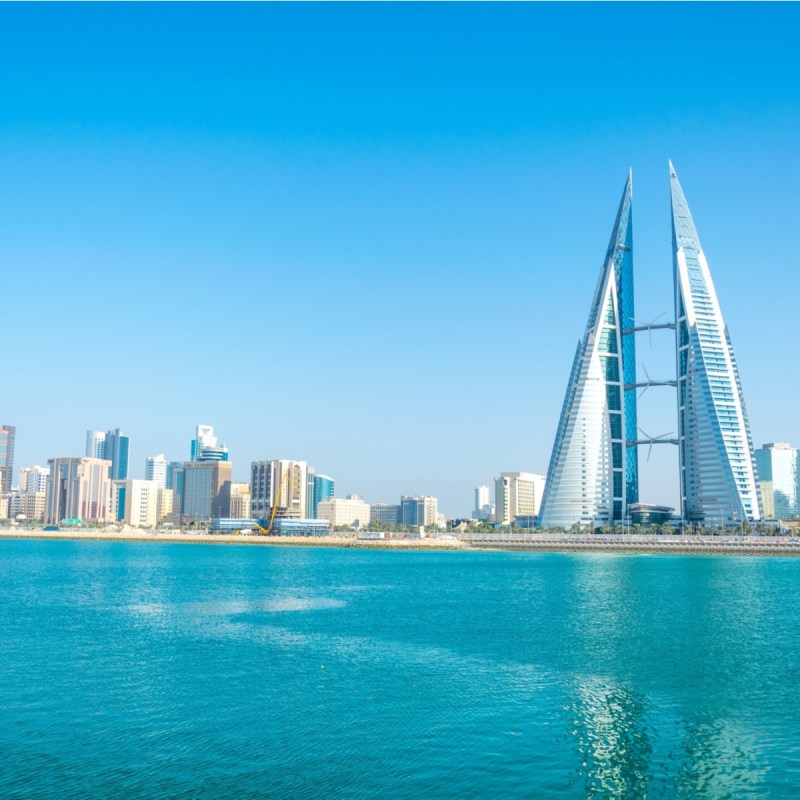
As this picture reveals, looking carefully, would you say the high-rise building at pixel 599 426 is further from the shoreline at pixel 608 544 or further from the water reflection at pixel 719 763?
the water reflection at pixel 719 763

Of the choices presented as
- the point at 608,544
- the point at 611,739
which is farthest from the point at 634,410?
the point at 611,739

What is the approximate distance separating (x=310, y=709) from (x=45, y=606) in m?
36.2

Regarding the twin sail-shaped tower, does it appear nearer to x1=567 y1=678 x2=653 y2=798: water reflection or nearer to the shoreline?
the shoreline

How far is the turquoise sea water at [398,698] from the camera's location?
2262 centimetres

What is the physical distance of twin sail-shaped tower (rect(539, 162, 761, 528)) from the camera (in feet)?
531

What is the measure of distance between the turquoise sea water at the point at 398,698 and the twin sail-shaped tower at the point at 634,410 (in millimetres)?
108047

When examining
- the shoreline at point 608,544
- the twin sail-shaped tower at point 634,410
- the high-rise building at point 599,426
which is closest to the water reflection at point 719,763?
the shoreline at point 608,544

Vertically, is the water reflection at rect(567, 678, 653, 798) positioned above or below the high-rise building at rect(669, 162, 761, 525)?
below

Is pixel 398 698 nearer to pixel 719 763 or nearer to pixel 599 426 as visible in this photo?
pixel 719 763

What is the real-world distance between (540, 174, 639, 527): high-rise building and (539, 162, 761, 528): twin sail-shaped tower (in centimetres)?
23

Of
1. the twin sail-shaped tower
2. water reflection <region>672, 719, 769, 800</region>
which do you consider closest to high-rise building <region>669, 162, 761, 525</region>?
the twin sail-shaped tower

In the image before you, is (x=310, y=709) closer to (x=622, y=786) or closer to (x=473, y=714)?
(x=473, y=714)

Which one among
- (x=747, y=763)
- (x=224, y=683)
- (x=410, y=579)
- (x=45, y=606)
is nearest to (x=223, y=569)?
(x=410, y=579)

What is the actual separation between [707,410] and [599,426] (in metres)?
24.4
